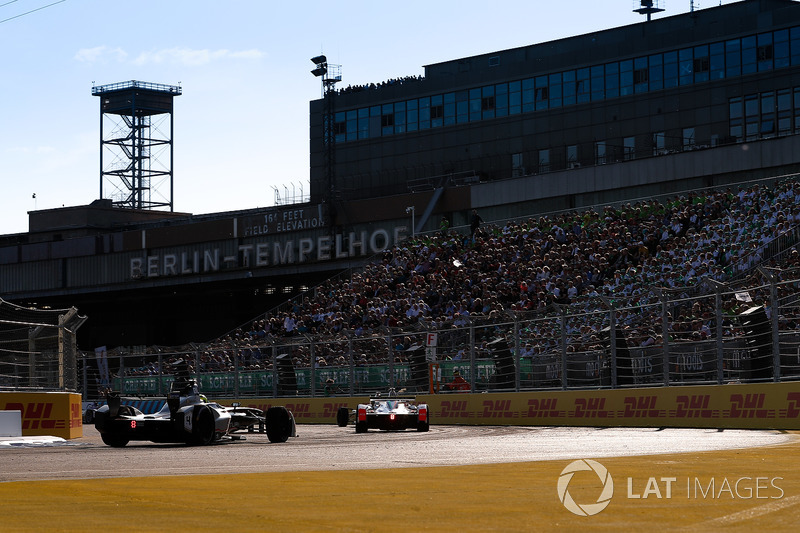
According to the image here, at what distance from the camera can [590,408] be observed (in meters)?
26.5

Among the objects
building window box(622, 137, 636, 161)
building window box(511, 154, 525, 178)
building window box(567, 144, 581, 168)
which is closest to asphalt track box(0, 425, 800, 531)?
building window box(622, 137, 636, 161)

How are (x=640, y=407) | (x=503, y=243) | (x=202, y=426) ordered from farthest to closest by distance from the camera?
(x=503, y=243) < (x=640, y=407) < (x=202, y=426)

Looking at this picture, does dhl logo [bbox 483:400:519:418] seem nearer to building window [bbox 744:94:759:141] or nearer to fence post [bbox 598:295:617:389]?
fence post [bbox 598:295:617:389]

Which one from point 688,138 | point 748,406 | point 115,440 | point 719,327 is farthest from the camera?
point 688,138

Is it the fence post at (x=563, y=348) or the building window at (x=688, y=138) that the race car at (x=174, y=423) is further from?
the building window at (x=688, y=138)

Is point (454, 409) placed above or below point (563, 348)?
below

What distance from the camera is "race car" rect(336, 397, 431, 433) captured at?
2586 cm

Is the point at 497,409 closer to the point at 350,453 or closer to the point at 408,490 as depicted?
the point at 350,453

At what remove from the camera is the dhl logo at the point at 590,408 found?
2616cm

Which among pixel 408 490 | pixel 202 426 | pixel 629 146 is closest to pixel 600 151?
pixel 629 146

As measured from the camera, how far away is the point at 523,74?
61562 mm

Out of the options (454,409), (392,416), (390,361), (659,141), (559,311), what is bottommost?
(454,409)

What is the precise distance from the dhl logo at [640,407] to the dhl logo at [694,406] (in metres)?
0.59

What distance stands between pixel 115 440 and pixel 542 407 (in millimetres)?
11246
